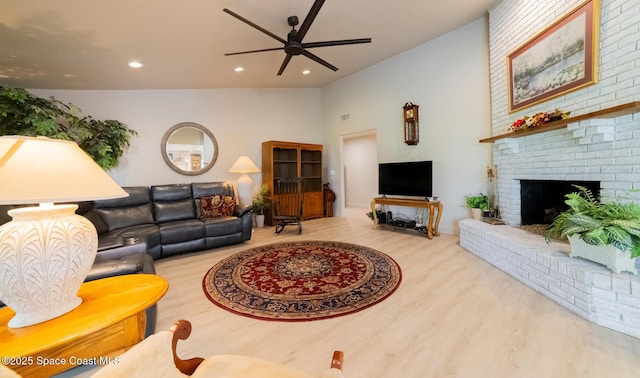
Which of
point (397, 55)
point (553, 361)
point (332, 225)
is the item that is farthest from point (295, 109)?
point (553, 361)

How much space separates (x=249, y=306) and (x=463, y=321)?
169 cm

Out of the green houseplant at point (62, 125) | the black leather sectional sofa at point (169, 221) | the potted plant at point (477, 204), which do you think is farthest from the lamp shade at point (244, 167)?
the potted plant at point (477, 204)

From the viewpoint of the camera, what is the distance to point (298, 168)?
19.3 feet

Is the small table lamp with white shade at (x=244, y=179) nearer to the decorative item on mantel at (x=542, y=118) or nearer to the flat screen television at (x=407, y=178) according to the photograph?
the flat screen television at (x=407, y=178)

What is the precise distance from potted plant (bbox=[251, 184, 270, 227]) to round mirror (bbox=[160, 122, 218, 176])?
45.6 inches

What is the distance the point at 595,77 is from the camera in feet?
7.48

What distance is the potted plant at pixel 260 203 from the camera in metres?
5.25

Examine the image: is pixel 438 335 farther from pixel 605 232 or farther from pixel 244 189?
pixel 244 189

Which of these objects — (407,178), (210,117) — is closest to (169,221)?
(210,117)

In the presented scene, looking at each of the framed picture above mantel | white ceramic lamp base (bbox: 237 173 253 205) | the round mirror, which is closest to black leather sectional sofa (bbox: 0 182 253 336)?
white ceramic lamp base (bbox: 237 173 253 205)

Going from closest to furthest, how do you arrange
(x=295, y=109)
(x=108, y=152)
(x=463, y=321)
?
(x=463, y=321)
(x=108, y=152)
(x=295, y=109)

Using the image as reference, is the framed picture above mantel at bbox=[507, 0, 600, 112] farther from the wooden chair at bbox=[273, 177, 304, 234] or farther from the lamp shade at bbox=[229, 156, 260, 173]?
the lamp shade at bbox=[229, 156, 260, 173]

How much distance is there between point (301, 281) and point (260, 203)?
115 inches

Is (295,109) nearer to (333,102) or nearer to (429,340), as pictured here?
(333,102)
